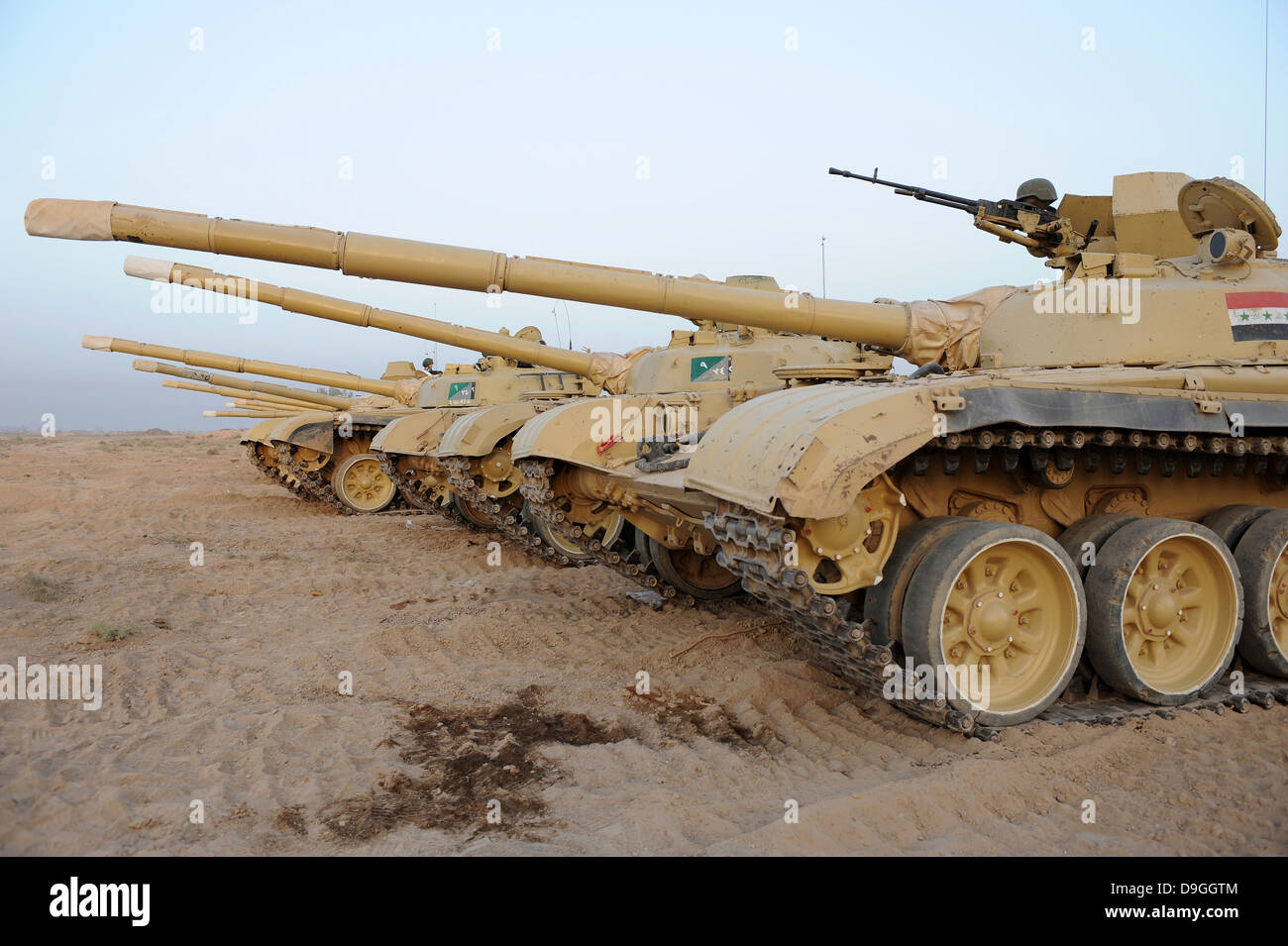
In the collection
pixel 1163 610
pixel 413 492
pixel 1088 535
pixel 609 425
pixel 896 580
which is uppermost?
pixel 609 425

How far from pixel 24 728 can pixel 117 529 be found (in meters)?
8.92

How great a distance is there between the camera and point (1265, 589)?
530 centimetres

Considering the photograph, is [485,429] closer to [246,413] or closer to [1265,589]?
[1265,589]

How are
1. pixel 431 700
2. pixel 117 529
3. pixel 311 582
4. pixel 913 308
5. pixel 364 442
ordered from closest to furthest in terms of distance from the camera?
pixel 431 700
pixel 913 308
pixel 311 582
pixel 117 529
pixel 364 442

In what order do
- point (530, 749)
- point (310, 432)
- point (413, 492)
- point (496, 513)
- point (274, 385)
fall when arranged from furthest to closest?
point (274, 385) → point (310, 432) → point (413, 492) → point (496, 513) → point (530, 749)

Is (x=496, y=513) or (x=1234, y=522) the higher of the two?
(x=1234, y=522)

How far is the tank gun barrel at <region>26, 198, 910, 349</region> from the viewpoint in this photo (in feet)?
16.9

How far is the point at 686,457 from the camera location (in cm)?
601

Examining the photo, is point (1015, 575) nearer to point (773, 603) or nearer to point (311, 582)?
point (773, 603)

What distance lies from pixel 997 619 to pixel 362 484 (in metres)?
13.1

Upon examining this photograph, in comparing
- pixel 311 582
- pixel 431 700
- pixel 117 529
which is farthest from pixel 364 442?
pixel 431 700

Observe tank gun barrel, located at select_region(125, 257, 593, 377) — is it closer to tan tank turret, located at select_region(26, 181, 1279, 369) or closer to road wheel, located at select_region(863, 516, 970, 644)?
tan tank turret, located at select_region(26, 181, 1279, 369)

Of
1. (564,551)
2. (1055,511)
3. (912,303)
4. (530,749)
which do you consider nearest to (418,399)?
(564,551)

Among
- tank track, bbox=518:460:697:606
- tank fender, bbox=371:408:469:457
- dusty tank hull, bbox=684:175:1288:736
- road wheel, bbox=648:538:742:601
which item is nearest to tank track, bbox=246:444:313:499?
tank fender, bbox=371:408:469:457
